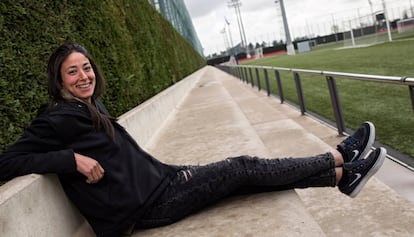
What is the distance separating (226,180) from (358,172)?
85cm

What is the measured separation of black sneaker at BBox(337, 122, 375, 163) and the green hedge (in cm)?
217

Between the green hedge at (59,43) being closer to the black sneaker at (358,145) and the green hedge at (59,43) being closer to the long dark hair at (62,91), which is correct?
the long dark hair at (62,91)

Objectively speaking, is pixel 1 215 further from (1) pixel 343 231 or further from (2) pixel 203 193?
(1) pixel 343 231

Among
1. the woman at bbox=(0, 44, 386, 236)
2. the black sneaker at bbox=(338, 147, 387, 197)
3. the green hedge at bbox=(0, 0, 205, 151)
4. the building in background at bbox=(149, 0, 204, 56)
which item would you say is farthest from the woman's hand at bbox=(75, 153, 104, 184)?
the building in background at bbox=(149, 0, 204, 56)

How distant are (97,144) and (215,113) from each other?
5.55m

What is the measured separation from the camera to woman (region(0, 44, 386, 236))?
7.17ft

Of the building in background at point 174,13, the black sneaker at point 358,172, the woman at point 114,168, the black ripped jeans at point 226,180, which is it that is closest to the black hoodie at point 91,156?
the woman at point 114,168

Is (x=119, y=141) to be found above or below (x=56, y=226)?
above

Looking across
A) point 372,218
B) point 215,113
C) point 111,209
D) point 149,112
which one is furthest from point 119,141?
point 215,113

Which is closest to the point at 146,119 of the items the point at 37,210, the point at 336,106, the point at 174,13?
the point at 336,106

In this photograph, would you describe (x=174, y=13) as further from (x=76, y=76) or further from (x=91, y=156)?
(x=91, y=156)

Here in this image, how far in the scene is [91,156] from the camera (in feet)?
7.60

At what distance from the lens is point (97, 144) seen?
2334 millimetres

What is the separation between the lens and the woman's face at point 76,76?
8.03ft
